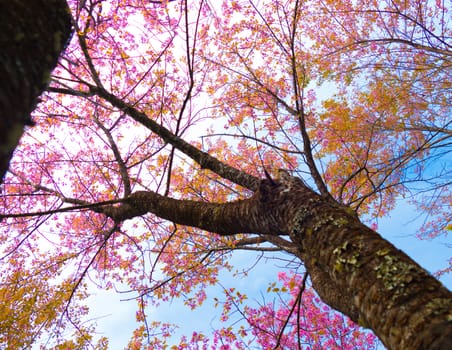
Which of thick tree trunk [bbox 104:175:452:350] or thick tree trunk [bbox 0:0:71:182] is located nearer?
thick tree trunk [bbox 0:0:71:182]

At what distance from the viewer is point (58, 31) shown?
1.27 m

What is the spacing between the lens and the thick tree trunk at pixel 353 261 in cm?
111

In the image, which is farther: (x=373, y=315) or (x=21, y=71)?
(x=373, y=315)

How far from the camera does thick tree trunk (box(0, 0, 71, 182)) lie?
2.47 feet

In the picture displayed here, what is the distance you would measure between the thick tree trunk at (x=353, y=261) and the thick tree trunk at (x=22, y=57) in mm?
1522

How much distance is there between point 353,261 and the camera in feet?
4.79

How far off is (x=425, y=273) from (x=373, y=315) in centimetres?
31

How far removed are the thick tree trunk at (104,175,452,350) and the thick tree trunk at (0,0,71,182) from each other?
1.52 m

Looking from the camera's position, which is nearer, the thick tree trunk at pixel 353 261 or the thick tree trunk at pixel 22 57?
the thick tree trunk at pixel 22 57

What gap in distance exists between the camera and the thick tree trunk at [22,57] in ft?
2.47

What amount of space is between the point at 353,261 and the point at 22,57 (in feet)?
5.44

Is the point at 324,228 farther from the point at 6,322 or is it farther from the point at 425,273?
the point at 6,322

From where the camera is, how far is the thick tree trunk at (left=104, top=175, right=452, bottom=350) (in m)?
1.11

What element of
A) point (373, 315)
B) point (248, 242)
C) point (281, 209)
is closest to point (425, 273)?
point (373, 315)
